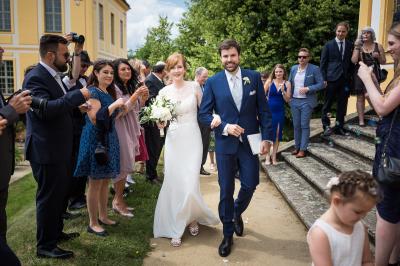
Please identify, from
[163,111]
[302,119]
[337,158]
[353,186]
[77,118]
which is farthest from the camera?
[302,119]

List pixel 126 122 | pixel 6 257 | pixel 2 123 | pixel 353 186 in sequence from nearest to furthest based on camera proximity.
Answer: pixel 353 186, pixel 6 257, pixel 2 123, pixel 126 122

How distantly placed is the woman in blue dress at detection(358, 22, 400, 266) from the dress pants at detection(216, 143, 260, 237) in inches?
64.7

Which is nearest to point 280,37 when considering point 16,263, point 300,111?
point 300,111

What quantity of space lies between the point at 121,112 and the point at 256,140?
1.87 meters

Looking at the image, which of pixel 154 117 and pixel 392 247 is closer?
pixel 392 247

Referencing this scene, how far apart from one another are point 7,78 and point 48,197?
2714 cm

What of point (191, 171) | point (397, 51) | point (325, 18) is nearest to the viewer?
point (397, 51)

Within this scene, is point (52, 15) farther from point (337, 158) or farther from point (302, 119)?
point (337, 158)

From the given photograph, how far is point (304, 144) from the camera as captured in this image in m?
8.41

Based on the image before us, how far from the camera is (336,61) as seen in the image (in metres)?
8.23

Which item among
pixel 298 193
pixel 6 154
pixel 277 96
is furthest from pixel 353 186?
pixel 277 96

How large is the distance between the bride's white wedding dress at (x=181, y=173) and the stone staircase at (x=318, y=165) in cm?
167

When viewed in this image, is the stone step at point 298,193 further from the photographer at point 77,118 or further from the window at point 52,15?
the window at point 52,15

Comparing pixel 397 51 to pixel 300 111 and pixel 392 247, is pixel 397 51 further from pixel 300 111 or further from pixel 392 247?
pixel 300 111
